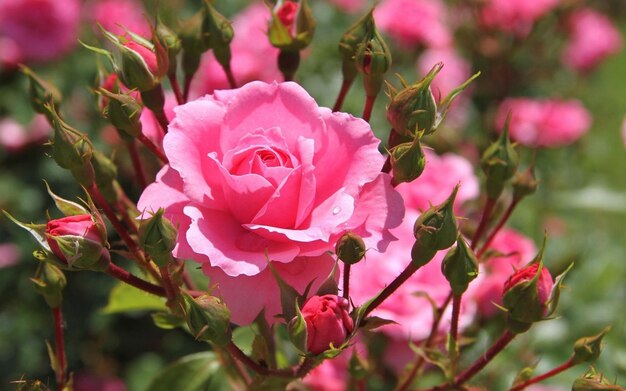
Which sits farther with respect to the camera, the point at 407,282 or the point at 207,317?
the point at 407,282

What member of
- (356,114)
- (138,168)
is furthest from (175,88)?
(356,114)

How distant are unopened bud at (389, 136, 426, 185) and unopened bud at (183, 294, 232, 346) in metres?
0.26

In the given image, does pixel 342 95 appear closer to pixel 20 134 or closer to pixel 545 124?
pixel 20 134

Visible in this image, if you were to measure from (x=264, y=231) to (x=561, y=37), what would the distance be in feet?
8.46

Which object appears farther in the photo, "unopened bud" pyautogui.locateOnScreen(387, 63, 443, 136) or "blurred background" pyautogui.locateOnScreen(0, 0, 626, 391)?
"blurred background" pyautogui.locateOnScreen(0, 0, 626, 391)

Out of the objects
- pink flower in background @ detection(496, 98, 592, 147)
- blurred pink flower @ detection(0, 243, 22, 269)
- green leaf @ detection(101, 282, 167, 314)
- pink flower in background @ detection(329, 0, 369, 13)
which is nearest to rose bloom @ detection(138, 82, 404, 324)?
green leaf @ detection(101, 282, 167, 314)

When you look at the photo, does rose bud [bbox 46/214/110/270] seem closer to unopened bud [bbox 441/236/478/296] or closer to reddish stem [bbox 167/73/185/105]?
reddish stem [bbox 167/73/185/105]

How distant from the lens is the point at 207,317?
90cm

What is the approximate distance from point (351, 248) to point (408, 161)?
0.13 m

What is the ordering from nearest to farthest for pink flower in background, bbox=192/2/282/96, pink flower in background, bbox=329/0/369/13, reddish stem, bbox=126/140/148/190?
1. reddish stem, bbox=126/140/148/190
2. pink flower in background, bbox=192/2/282/96
3. pink flower in background, bbox=329/0/369/13

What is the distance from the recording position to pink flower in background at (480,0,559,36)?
2.76 m

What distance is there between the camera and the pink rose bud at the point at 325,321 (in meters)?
0.87

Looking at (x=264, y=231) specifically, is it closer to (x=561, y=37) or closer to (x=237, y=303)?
(x=237, y=303)

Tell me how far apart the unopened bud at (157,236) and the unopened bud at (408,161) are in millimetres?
274
